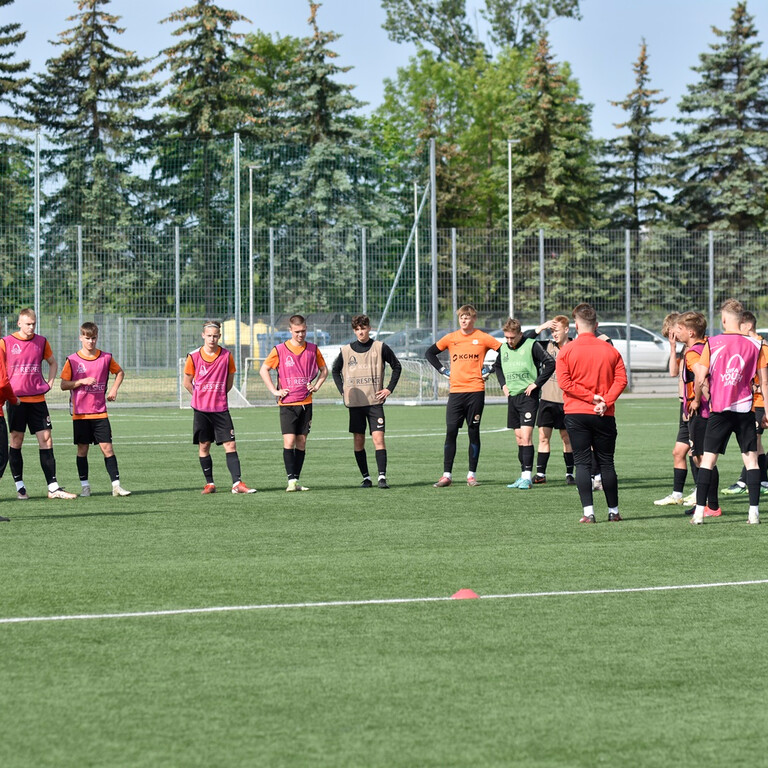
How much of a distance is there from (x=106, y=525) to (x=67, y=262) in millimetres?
24310

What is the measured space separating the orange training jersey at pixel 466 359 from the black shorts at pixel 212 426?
2.64m

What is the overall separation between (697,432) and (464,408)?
3.52m

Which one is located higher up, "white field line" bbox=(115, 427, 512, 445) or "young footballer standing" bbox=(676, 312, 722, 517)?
"young footballer standing" bbox=(676, 312, 722, 517)

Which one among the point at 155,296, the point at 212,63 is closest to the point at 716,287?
the point at 155,296

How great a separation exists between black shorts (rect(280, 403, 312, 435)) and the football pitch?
1278mm

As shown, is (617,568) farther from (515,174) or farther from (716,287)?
(515,174)

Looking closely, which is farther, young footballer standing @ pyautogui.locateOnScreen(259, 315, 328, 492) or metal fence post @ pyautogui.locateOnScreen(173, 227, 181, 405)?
metal fence post @ pyautogui.locateOnScreen(173, 227, 181, 405)

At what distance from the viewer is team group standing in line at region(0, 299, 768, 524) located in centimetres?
1114

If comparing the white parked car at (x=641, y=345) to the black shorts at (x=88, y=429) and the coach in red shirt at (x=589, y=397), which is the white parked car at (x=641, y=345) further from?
the coach in red shirt at (x=589, y=397)

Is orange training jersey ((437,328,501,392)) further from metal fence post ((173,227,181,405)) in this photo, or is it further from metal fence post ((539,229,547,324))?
metal fence post ((539,229,547,324))

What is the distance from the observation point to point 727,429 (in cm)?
1103

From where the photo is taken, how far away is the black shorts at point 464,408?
1480 cm

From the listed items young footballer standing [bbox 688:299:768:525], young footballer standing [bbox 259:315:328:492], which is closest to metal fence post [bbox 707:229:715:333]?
young footballer standing [bbox 259:315:328:492]

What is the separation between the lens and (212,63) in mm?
53656
